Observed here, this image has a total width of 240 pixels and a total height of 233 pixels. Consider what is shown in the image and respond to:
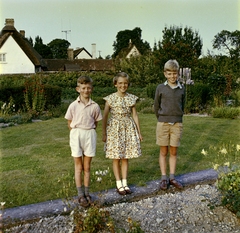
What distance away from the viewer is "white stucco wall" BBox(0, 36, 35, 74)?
3038 centimetres

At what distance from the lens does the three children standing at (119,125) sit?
12.3ft

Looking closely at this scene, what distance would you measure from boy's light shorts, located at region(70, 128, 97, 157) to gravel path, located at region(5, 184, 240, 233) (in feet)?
2.16

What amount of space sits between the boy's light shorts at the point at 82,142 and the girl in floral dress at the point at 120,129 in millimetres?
336

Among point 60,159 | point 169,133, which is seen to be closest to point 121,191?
point 169,133

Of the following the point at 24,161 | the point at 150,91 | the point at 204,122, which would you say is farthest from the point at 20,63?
the point at 24,161

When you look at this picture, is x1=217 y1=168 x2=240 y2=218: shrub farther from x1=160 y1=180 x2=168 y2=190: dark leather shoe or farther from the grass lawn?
the grass lawn

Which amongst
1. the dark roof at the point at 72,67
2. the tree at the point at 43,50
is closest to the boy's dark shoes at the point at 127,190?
the dark roof at the point at 72,67

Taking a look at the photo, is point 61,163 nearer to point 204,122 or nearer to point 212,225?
point 212,225

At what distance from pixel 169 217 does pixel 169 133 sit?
1217mm

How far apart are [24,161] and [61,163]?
2.43 ft

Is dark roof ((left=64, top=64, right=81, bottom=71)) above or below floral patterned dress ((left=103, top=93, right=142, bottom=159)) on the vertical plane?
above

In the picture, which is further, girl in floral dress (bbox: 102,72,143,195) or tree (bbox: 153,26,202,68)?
tree (bbox: 153,26,202,68)

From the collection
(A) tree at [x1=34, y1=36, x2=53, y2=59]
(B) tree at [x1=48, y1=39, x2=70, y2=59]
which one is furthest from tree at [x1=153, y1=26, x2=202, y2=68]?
(B) tree at [x1=48, y1=39, x2=70, y2=59]

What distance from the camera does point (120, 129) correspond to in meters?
4.06
